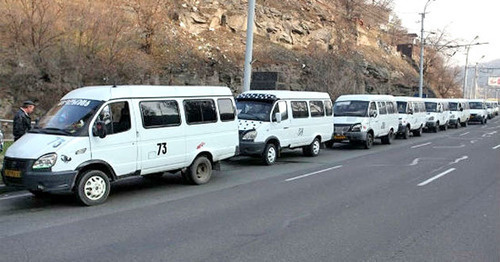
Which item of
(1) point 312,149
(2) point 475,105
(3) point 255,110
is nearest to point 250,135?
(3) point 255,110

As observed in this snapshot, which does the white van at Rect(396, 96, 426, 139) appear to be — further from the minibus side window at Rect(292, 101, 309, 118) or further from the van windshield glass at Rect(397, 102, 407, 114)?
the minibus side window at Rect(292, 101, 309, 118)

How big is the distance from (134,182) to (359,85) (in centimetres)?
3382

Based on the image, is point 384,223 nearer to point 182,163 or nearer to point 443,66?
point 182,163

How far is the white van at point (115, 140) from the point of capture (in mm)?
7934

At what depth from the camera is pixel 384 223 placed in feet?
23.2

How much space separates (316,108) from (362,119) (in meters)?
3.40

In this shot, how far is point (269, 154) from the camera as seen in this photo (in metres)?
14.1

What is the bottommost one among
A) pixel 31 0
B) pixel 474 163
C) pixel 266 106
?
pixel 474 163

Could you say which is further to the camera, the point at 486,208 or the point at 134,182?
the point at 134,182

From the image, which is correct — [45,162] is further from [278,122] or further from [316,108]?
[316,108]

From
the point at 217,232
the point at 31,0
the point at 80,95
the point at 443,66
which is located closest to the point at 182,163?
the point at 80,95

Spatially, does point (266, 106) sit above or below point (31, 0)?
below

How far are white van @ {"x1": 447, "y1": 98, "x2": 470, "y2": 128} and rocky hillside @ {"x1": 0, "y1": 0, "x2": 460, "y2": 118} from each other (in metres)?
8.12

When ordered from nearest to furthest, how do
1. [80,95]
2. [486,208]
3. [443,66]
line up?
1. [486,208]
2. [80,95]
3. [443,66]
